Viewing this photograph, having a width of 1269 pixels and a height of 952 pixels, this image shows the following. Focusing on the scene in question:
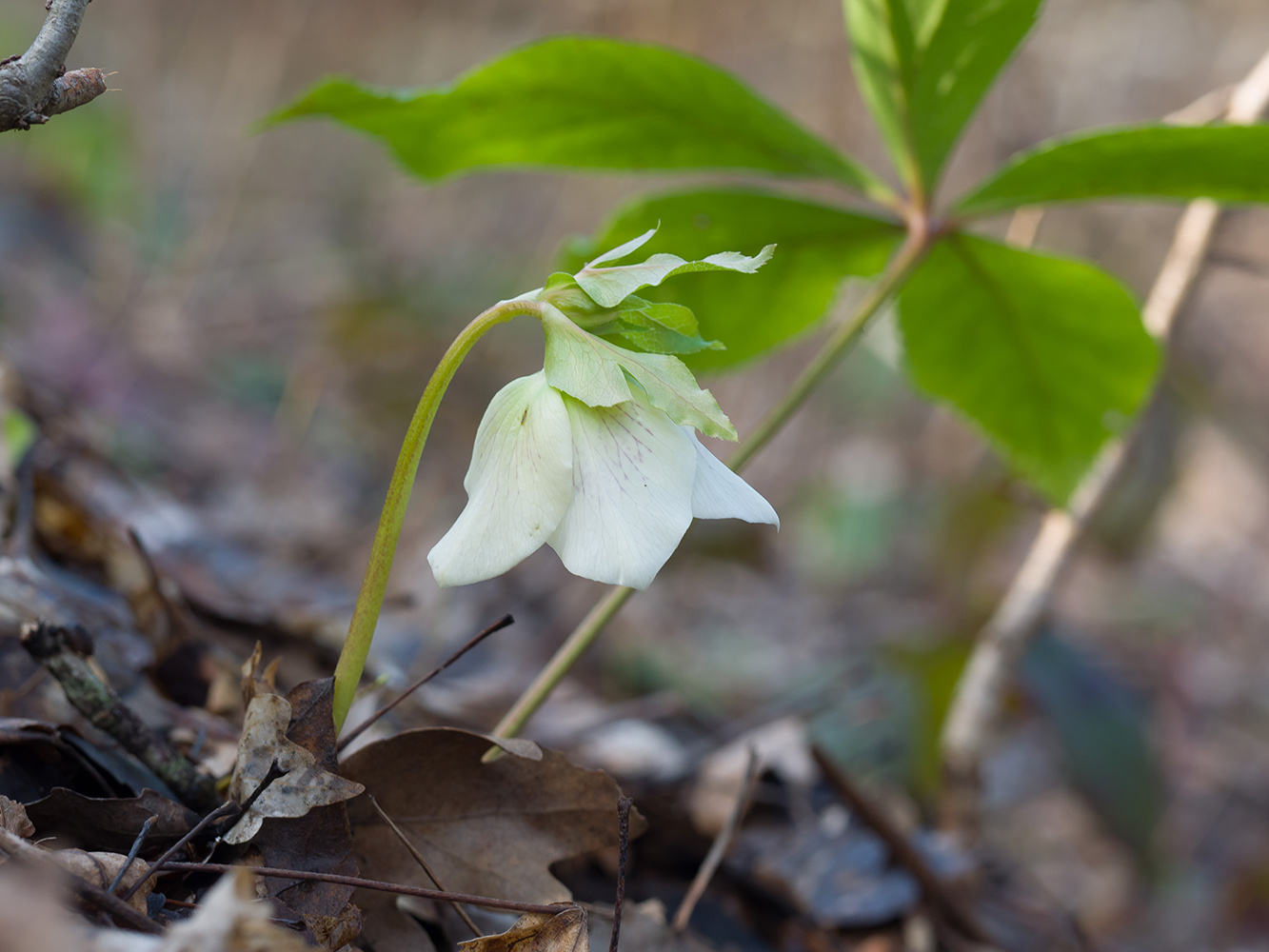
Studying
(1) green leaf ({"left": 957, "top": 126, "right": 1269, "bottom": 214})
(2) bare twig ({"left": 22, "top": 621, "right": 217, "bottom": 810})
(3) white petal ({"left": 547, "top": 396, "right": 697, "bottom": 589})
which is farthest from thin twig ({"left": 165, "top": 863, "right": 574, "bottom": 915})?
(1) green leaf ({"left": 957, "top": 126, "right": 1269, "bottom": 214})

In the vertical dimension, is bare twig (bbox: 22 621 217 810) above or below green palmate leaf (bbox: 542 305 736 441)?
below

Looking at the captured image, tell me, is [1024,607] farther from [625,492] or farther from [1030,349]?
[625,492]

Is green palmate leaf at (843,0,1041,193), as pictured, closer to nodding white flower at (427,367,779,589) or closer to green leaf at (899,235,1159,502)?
green leaf at (899,235,1159,502)

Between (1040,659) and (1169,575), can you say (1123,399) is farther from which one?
(1169,575)

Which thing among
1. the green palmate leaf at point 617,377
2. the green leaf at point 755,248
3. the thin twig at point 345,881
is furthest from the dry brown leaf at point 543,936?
the green leaf at point 755,248

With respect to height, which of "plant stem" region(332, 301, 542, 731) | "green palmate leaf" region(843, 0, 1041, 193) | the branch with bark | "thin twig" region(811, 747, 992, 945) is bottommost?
"thin twig" region(811, 747, 992, 945)

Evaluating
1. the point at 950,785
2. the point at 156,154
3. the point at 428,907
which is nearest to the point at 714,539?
the point at 950,785
